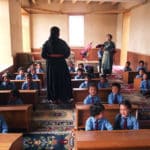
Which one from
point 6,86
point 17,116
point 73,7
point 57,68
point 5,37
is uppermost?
point 73,7

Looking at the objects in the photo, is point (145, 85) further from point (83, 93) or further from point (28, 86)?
point (28, 86)

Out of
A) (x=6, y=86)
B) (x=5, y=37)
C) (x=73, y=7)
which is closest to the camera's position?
(x=6, y=86)

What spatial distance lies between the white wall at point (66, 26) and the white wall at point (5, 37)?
198 inches

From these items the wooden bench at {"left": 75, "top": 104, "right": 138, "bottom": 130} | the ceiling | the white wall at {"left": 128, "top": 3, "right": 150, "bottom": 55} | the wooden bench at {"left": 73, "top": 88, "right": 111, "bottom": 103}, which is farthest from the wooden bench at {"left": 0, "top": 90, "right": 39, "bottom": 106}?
the ceiling

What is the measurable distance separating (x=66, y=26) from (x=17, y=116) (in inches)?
347

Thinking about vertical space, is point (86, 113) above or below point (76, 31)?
below

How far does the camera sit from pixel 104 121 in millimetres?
2721

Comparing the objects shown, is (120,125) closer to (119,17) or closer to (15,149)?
(15,149)

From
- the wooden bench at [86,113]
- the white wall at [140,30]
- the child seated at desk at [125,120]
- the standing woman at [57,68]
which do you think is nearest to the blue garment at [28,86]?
the standing woman at [57,68]

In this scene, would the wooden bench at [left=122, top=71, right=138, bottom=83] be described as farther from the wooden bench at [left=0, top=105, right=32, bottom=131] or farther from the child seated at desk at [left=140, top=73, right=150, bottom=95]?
the wooden bench at [left=0, top=105, right=32, bottom=131]

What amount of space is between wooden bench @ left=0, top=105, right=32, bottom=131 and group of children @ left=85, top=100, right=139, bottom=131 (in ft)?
3.35

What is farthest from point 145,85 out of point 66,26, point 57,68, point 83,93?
point 66,26

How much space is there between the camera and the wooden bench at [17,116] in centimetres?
330

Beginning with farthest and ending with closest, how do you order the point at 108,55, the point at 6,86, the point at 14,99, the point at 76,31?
1. the point at 76,31
2. the point at 108,55
3. the point at 6,86
4. the point at 14,99
